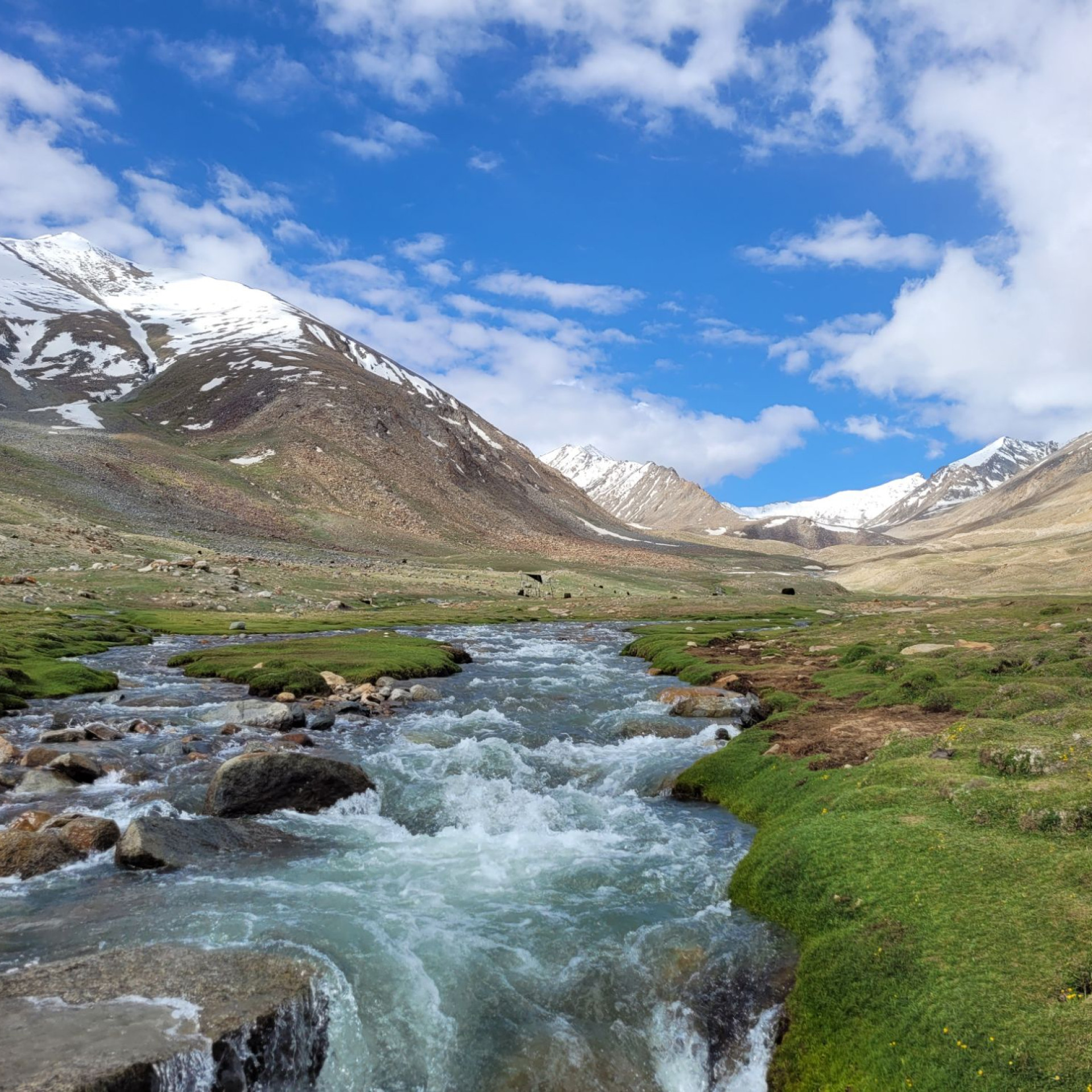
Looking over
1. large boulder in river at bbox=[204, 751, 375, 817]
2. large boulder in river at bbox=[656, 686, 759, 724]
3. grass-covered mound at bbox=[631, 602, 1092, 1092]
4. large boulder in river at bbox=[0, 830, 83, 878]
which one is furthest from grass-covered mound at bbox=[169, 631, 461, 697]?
grass-covered mound at bbox=[631, 602, 1092, 1092]

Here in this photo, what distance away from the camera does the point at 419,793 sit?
23.0 meters

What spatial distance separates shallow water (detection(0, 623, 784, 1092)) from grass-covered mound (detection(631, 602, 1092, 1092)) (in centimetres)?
104

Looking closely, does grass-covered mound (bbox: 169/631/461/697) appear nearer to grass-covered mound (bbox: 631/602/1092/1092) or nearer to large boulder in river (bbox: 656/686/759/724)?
large boulder in river (bbox: 656/686/759/724)

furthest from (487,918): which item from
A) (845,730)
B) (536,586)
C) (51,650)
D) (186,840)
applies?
(536,586)

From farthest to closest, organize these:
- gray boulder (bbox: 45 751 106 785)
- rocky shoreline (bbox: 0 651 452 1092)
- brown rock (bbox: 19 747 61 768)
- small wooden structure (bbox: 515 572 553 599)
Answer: small wooden structure (bbox: 515 572 553 599) → brown rock (bbox: 19 747 61 768) → gray boulder (bbox: 45 751 106 785) → rocky shoreline (bbox: 0 651 452 1092)

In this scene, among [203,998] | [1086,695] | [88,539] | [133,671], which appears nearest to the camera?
[203,998]

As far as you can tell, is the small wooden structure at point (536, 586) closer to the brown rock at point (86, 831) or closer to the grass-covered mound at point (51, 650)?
the grass-covered mound at point (51, 650)

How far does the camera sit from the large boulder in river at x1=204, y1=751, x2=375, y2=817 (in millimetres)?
20391

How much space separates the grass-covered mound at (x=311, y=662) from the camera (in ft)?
126

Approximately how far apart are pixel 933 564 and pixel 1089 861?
199m

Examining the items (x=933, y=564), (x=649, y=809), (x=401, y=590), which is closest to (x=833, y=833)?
(x=649, y=809)

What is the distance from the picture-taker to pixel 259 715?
30.6 m

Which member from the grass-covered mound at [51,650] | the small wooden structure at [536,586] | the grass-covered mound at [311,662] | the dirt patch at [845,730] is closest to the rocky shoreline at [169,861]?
the grass-covered mound at [51,650]

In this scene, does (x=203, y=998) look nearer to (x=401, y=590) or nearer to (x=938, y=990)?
(x=938, y=990)
